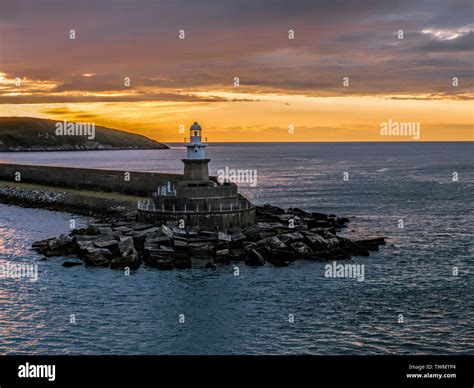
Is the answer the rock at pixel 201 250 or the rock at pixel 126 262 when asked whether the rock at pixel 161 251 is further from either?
the rock at pixel 201 250

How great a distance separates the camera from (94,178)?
240 ft

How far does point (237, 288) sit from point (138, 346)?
8.89 m

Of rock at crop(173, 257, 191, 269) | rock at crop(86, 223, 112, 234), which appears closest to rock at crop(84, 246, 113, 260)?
rock at crop(173, 257, 191, 269)

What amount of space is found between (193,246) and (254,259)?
4147 millimetres

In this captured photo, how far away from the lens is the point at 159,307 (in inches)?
1144

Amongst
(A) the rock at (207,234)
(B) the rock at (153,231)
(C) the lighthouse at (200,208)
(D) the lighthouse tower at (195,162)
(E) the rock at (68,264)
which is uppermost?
(D) the lighthouse tower at (195,162)

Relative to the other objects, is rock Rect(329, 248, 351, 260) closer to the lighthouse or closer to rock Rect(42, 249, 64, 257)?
the lighthouse

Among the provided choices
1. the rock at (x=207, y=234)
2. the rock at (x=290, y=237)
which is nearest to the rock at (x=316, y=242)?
the rock at (x=290, y=237)

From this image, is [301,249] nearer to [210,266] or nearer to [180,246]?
[210,266]

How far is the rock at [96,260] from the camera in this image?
36969mm

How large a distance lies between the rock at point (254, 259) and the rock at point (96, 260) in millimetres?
8137

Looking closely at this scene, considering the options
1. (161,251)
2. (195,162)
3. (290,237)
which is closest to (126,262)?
(161,251)
